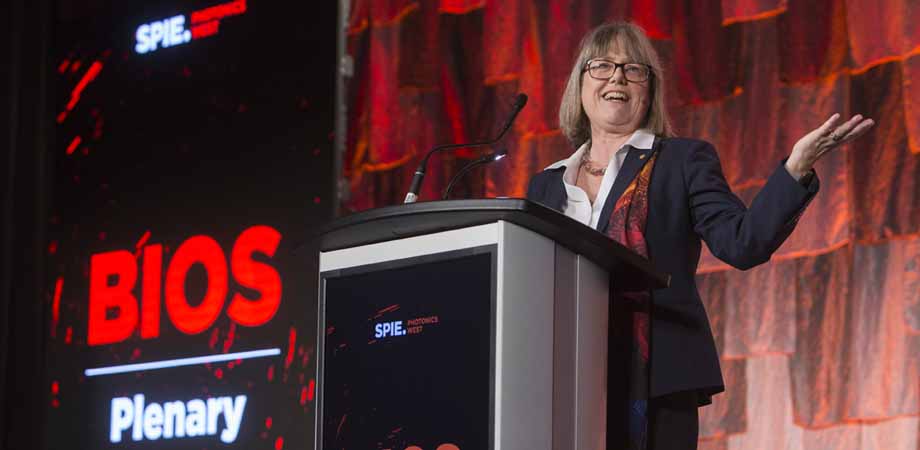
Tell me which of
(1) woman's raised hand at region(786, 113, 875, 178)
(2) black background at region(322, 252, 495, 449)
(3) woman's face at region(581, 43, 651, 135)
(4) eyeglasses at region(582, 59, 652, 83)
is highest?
(4) eyeglasses at region(582, 59, 652, 83)

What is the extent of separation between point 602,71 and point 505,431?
0.71 metres

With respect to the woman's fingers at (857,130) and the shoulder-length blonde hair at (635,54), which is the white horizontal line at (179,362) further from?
the woman's fingers at (857,130)

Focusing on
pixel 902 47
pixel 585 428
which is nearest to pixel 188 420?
pixel 902 47

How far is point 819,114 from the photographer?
10.1ft

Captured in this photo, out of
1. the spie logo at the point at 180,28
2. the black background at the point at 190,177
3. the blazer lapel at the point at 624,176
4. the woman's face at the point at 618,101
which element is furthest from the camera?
the spie logo at the point at 180,28

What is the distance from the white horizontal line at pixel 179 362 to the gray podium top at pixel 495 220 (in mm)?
2292

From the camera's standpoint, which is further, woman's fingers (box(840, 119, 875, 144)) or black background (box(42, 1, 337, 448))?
black background (box(42, 1, 337, 448))

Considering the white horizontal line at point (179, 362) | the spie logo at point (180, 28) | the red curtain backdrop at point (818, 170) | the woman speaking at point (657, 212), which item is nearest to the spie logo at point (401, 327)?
the woman speaking at point (657, 212)

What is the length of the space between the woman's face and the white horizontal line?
2127 millimetres

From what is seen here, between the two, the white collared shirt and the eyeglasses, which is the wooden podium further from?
the eyeglasses

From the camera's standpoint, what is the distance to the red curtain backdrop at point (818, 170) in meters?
2.89

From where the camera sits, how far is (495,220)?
1.42 m

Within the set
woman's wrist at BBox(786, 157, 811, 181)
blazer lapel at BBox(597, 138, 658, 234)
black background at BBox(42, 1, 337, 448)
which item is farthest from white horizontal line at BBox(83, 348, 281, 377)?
woman's wrist at BBox(786, 157, 811, 181)

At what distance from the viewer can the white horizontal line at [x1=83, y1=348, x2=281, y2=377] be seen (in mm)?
3818
